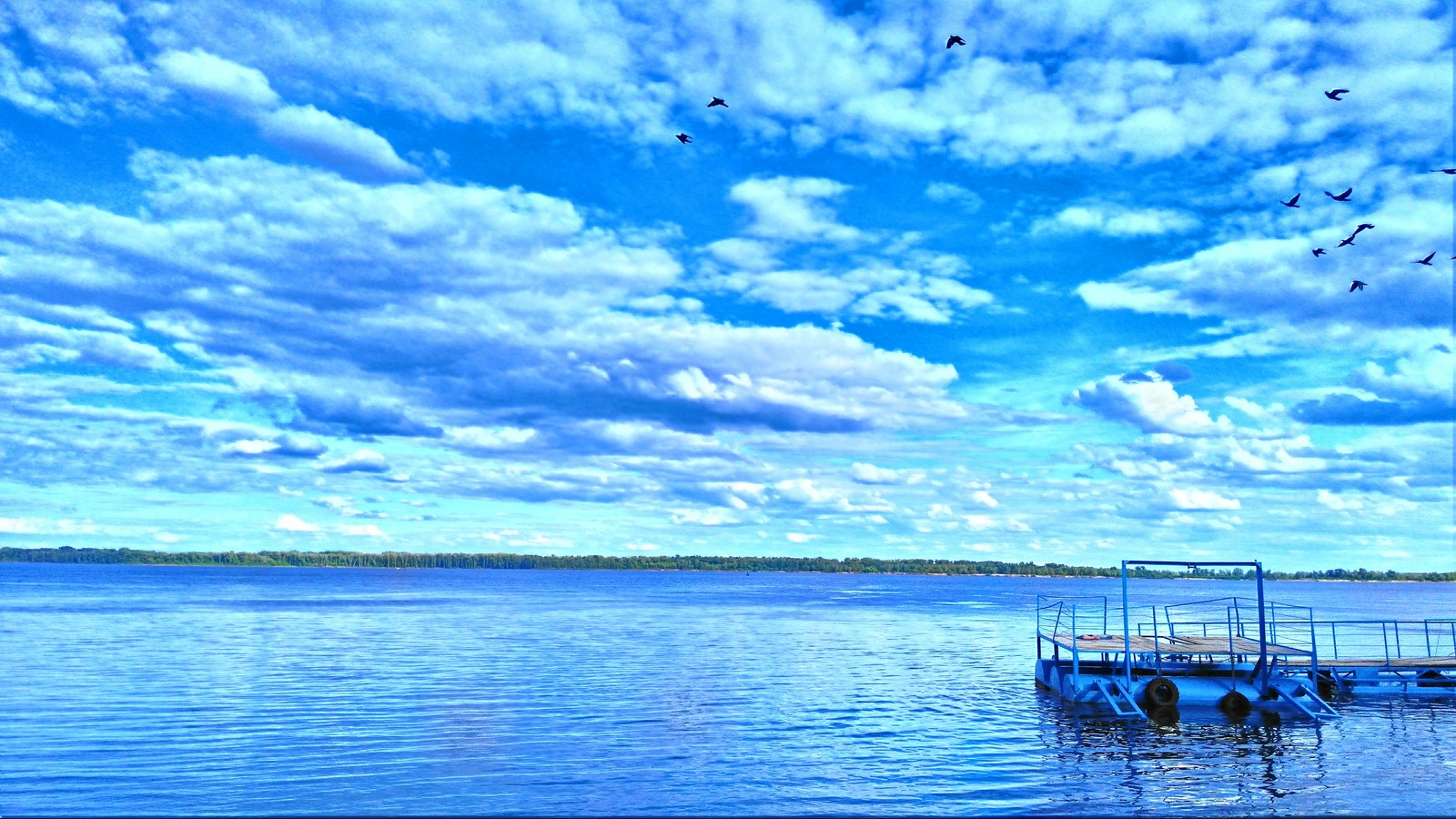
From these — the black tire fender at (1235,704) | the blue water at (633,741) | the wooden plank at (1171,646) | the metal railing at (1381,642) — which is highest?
the wooden plank at (1171,646)

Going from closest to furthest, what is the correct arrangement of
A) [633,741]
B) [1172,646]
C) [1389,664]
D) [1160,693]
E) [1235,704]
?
[633,741], [1160,693], [1235,704], [1172,646], [1389,664]

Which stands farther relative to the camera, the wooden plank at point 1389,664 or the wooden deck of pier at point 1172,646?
the wooden plank at point 1389,664

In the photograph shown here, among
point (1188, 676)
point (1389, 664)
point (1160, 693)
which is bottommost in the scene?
point (1160, 693)

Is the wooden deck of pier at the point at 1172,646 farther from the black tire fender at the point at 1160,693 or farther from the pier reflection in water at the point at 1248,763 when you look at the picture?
the pier reflection in water at the point at 1248,763

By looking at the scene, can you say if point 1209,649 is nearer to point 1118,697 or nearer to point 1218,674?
point 1218,674

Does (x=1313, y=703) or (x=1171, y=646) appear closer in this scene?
(x=1313, y=703)

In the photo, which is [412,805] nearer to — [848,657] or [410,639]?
[848,657]

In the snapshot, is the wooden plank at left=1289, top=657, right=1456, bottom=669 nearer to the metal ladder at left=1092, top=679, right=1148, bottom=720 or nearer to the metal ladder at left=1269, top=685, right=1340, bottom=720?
the metal ladder at left=1269, top=685, right=1340, bottom=720

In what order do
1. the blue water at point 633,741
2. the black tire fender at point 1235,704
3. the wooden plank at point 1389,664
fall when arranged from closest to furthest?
the blue water at point 633,741 → the black tire fender at point 1235,704 → the wooden plank at point 1389,664

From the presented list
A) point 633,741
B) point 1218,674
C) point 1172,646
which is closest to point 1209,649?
point 1172,646

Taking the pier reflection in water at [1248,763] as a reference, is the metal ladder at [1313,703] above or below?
above

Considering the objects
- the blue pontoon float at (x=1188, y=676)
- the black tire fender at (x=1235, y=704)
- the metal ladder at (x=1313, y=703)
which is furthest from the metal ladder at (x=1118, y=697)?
the metal ladder at (x=1313, y=703)

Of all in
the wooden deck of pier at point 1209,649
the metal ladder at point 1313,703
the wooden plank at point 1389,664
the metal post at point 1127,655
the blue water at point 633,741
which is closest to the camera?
the blue water at point 633,741

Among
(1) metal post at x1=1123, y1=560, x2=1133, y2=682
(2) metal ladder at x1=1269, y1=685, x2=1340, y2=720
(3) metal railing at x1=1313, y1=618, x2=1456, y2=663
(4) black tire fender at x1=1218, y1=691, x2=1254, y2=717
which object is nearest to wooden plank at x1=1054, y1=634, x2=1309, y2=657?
(1) metal post at x1=1123, y1=560, x2=1133, y2=682
